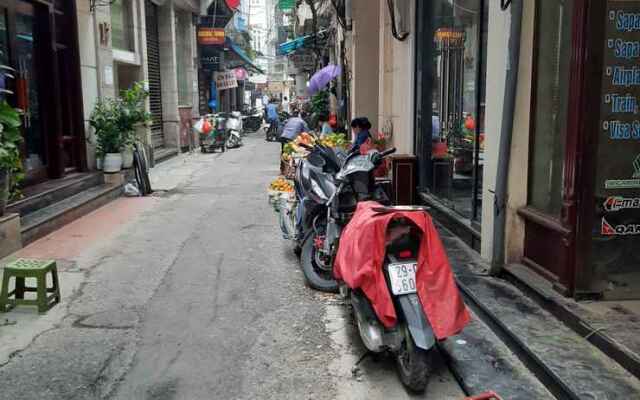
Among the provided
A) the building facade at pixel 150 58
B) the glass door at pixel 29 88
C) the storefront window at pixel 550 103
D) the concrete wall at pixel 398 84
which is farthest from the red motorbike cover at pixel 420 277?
the building facade at pixel 150 58

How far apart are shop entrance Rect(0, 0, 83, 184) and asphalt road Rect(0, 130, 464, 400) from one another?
10.1ft

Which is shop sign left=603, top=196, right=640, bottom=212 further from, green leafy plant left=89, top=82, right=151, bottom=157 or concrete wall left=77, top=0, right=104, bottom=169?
concrete wall left=77, top=0, right=104, bottom=169

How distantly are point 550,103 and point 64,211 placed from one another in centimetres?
708

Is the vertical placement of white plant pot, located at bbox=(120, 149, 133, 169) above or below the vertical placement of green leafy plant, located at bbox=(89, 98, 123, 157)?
below

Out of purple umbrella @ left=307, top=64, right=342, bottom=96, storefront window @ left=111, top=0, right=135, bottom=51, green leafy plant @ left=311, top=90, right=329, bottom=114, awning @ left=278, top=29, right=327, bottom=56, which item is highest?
awning @ left=278, top=29, right=327, bottom=56

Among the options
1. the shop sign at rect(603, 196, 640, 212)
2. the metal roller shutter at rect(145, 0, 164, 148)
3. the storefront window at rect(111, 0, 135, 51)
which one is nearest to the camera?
the shop sign at rect(603, 196, 640, 212)

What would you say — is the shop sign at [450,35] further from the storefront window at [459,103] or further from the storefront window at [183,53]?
the storefront window at [183,53]

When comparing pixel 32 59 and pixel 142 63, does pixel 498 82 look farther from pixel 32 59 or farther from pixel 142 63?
pixel 142 63

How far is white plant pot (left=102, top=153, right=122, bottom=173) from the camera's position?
1166 centimetres

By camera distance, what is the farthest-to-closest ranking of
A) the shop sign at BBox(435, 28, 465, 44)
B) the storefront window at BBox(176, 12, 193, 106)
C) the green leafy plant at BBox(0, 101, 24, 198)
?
the storefront window at BBox(176, 12, 193, 106) < the shop sign at BBox(435, 28, 465, 44) < the green leafy plant at BBox(0, 101, 24, 198)

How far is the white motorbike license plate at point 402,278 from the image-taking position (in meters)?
4.07

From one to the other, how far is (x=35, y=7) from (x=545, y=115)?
28.7ft

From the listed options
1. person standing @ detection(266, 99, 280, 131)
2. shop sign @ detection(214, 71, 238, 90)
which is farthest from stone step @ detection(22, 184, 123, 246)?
shop sign @ detection(214, 71, 238, 90)

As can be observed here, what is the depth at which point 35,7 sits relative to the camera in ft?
33.6
